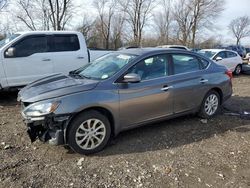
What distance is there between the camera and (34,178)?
3.42 meters

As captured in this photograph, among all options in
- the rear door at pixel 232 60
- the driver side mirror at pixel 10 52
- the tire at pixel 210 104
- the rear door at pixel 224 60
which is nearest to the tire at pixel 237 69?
the rear door at pixel 232 60

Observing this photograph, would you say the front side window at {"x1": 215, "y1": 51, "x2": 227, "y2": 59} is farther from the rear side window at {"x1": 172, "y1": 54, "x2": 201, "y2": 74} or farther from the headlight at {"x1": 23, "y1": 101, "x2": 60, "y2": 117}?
the headlight at {"x1": 23, "y1": 101, "x2": 60, "y2": 117}

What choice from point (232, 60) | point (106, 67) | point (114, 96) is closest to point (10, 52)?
point (106, 67)

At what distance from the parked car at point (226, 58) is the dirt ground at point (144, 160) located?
8628 mm

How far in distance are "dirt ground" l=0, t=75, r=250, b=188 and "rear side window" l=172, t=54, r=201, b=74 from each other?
113 cm

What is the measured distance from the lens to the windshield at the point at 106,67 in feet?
14.7

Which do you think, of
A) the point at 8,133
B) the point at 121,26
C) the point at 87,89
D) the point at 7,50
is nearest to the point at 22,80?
the point at 7,50

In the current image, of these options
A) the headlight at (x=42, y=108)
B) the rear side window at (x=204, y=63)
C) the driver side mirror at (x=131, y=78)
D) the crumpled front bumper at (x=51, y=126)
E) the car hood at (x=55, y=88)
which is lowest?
the crumpled front bumper at (x=51, y=126)

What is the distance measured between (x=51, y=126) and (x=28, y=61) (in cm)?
422

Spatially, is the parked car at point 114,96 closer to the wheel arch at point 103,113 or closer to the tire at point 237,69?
the wheel arch at point 103,113

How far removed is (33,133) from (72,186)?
1.18 m

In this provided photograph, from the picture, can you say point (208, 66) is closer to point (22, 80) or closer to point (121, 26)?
point (22, 80)

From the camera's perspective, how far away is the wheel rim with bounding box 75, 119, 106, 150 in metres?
3.96

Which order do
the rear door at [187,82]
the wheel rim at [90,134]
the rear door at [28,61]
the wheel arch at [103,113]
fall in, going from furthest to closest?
1. the rear door at [28,61]
2. the rear door at [187,82]
3. the wheel rim at [90,134]
4. the wheel arch at [103,113]
